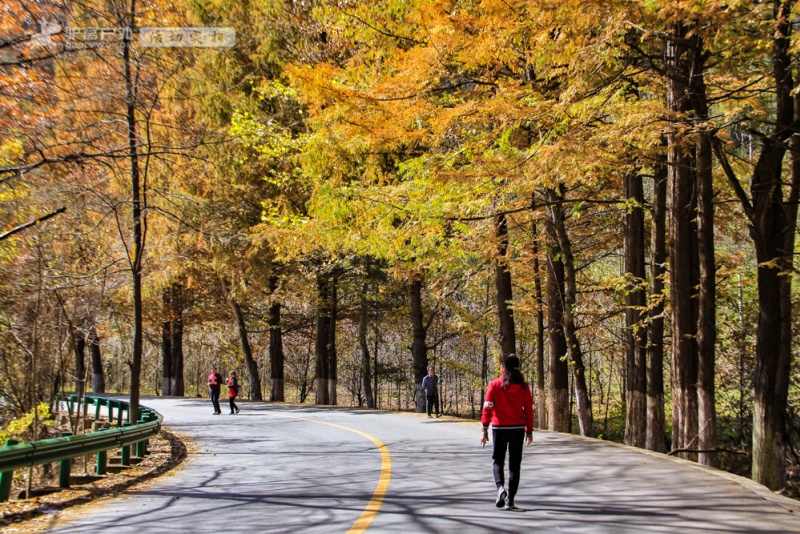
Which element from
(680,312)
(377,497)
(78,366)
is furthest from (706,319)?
(78,366)

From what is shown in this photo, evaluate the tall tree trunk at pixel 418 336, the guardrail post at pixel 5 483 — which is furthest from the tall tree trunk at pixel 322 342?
the guardrail post at pixel 5 483

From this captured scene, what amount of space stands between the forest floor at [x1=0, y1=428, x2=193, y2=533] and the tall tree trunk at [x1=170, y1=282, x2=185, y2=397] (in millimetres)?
24015

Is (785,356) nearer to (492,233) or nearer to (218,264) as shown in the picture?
(492,233)

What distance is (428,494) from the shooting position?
26.7ft

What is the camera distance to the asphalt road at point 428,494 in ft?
21.5

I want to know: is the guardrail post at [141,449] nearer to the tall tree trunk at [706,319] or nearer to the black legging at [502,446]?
the black legging at [502,446]

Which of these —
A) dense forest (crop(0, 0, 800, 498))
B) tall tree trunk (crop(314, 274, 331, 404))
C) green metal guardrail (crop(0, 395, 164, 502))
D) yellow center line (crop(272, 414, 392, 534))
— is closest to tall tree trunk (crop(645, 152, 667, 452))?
dense forest (crop(0, 0, 800, 498))

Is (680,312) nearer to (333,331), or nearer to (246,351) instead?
(333,331)

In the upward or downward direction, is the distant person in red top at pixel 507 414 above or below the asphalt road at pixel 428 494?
above

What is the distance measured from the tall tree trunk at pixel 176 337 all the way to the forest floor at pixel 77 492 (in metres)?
24.0

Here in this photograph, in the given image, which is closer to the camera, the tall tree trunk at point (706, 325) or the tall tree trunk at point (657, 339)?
the tall tree trunk at point (706, 325)

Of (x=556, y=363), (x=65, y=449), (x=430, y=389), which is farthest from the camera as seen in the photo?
(x=430, y=389)

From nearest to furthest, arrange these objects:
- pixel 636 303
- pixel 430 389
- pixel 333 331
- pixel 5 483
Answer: pixel 5 483 → pixel 636 303 → pixel 430 389 → pixel 333 331

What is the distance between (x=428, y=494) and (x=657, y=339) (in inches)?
398
